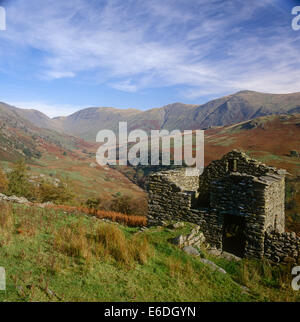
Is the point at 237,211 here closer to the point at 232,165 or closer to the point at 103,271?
the point at 232,165

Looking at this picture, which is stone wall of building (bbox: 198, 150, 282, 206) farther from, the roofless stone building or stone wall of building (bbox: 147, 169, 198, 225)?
stone wall of building (bbox: 147, 169, 198, 225)

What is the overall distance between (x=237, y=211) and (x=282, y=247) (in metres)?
1.82

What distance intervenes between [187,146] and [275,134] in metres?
18.7

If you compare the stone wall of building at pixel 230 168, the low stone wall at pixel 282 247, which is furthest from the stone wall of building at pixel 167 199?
the stone wall of building at pixel 230 168

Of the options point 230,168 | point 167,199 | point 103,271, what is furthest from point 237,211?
point 103,271

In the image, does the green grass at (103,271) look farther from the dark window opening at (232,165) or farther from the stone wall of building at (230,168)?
the dark window opening at (232,165)

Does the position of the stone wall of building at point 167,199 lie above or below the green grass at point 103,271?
above

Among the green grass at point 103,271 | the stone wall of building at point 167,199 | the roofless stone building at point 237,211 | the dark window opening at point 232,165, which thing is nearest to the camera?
the green grass at point 103,271

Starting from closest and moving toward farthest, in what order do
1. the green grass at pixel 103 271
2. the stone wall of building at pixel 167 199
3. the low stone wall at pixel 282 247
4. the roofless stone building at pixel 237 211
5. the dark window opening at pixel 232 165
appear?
the green grass at pixel 103 271 < the low stone wall at pixel 282 247 < the roofless stone building at pixel 237 211 < the stone wall of building at pixel 167 199 < the dark window opening at pixel 232 165

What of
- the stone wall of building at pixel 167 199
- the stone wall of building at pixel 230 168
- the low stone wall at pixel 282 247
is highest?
the stone wall of building at pixel 230 168

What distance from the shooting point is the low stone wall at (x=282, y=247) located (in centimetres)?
749
